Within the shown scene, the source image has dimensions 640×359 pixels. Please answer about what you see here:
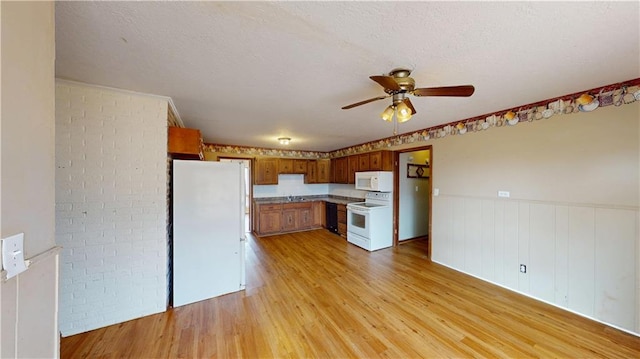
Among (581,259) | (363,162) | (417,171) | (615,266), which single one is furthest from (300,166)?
(615,266)

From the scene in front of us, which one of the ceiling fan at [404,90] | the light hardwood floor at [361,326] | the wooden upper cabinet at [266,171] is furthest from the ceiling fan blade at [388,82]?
the wooden upper cabinet at [266,171]

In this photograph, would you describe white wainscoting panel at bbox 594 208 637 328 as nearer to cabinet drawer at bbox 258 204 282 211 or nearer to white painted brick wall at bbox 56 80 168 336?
white painted brick wall at bbox 56 80 168 336

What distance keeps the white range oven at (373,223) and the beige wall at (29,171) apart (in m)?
4.03

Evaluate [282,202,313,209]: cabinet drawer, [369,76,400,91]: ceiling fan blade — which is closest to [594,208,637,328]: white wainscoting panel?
[369,76,400,91]: ceiling fan blade

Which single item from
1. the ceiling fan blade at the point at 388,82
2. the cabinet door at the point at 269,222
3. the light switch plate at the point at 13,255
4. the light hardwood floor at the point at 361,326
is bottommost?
the light hardwood floor at the point at 361,326

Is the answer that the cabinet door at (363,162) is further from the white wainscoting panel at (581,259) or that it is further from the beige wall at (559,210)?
the white wainscoting panel at (581,259)

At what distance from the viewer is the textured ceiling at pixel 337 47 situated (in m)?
1.17

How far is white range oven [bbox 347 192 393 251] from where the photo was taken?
4.43 m

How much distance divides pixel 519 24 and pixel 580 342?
264 centimetres

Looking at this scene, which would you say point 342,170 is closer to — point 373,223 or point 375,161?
point 375,161

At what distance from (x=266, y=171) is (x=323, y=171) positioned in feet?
5.49

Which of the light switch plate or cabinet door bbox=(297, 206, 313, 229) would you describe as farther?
cabinet door bbox=(297, 206, 313, 229)

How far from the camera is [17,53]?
80 centimetres

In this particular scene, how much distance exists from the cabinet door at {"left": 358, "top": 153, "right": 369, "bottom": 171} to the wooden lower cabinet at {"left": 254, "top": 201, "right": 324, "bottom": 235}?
1.68 metres
